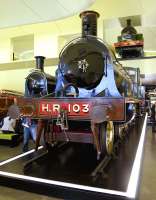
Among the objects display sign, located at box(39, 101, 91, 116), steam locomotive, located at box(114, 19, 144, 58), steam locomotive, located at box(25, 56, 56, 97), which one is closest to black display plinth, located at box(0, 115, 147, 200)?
display sign, located at box(39, 101, 91, 116)

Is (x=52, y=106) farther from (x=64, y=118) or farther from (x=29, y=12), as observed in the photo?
(x=29, y=12)

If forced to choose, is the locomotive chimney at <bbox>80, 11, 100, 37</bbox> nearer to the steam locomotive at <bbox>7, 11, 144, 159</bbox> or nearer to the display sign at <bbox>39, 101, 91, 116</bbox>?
the steam locomotive at <bbox>7, 11, 144, 159</bbox>

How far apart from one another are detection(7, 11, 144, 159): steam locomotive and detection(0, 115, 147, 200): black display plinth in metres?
0.24

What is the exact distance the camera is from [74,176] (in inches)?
84.0

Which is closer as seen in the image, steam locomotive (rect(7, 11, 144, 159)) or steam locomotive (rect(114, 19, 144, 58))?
steam locomotive (rect(7, 11, 144, 159))

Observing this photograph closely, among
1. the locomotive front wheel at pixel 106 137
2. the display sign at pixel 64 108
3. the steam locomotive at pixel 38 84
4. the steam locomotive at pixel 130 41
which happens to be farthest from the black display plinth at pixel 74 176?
the steam locomotive at pixel 130 41

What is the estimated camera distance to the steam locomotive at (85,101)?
2.30m

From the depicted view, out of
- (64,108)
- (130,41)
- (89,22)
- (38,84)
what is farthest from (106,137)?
(130,41)

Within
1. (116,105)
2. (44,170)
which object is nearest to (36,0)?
(116,105)

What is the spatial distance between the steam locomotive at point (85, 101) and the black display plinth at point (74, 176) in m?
0.24

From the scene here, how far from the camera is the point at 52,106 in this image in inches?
100

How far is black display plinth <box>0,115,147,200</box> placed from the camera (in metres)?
1.82

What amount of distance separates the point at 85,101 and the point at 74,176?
2.47ft

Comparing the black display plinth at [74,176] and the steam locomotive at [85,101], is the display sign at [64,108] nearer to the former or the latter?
the steam locomotive at [85,101]
